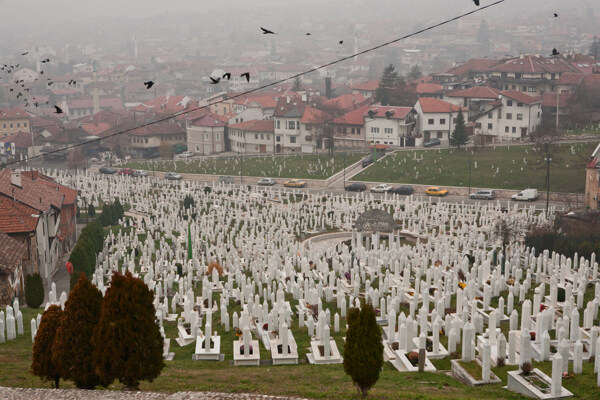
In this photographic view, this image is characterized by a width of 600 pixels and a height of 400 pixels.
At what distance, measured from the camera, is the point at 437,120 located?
205 feet

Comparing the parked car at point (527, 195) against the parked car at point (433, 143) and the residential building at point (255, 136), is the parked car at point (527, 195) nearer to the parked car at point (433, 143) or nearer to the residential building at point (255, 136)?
the parked car at point (433, 143)

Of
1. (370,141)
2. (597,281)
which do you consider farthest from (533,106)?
(597,281)

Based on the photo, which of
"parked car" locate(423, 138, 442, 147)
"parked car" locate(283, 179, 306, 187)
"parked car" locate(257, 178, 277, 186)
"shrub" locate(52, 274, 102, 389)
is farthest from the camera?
"parked car" locate(423, 138, 442, 147)

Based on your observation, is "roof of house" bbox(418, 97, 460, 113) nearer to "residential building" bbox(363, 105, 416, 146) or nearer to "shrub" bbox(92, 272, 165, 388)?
"residential building" bbox(363, 105, 416, 146)

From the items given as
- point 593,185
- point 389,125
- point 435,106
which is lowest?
point 593,185

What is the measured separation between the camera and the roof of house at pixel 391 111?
62819 millimetres

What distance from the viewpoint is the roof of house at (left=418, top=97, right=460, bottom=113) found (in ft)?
205

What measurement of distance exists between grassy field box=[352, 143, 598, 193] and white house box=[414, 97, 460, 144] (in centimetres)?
583

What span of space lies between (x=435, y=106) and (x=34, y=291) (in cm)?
4579

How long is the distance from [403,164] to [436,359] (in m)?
38.8

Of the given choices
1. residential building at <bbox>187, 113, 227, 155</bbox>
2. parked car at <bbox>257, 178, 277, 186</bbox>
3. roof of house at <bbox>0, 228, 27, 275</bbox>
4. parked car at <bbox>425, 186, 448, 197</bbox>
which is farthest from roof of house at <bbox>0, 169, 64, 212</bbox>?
residential building at <bbox>187, 113, 227, 155</bbox>

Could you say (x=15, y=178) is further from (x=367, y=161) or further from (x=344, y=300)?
(x=367, y=161)

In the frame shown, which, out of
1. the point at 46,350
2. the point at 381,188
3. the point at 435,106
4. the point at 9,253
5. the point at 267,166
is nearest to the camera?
the point at 46,350

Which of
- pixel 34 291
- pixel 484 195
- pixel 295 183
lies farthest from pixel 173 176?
pixel 34 291
